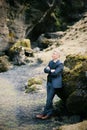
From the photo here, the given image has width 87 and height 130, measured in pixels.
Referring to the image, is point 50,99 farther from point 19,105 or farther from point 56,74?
point 19,105

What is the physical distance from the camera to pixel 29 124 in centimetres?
1395

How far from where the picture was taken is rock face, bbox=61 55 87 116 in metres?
13.4

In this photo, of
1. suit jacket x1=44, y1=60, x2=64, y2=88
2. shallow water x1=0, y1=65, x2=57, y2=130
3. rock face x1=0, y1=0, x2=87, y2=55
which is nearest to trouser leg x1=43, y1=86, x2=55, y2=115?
suit jacket x1=44, y1=60, x2=64, y2=88

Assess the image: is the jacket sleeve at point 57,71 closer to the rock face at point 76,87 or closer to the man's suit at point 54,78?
the man's suit at point 54,78

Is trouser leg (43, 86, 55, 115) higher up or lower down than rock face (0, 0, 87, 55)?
lower down

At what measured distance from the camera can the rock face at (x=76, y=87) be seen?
44.0ft

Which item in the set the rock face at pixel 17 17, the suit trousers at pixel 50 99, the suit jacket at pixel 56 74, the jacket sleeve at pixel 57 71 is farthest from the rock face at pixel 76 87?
the rock face at pixel 17 17

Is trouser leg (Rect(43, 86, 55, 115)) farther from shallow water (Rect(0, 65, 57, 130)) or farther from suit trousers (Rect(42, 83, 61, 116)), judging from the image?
shallow water (Rect(0, 65, 57, 130))

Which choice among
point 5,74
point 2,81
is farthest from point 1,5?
point 2,81

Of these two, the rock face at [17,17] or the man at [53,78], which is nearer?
the man at [53,78]

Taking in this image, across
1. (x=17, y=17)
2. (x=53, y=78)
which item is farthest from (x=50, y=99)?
(x=17, y=17)

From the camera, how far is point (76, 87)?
14023mm

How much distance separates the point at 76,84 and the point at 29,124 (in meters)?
2.69

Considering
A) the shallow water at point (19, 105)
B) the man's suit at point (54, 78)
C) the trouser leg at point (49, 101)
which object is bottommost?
the shallow water at point (19, 105)
